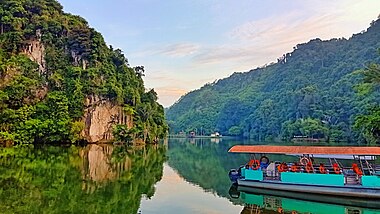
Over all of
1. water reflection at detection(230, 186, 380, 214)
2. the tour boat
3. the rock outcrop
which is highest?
the rock outcrop

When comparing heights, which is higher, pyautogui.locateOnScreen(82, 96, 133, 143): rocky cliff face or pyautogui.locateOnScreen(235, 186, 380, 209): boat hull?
pyautogui.locateOnScreen(82, 96, 133, 143): rocky cliff face

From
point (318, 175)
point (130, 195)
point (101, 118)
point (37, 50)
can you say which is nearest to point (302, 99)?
point (101, 118)

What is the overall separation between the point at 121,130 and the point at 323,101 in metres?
47.9

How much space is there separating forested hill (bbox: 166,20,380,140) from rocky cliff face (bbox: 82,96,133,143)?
115ft

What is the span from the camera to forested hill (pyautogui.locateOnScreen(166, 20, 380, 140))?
74.4 m

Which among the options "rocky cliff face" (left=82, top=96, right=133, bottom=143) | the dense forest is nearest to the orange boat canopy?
the dense forest

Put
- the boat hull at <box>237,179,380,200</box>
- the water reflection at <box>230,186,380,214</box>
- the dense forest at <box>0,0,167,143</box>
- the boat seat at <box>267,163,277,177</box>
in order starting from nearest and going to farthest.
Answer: the water reflection at <box>230,186,380,214</box>, the boat hull at <box>237,179,380,200</box>, the boat seat at <box>267,163,277,177</box>, the dense forest at <box>0,0,167,143</box>

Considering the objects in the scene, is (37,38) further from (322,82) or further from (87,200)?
(322,82)

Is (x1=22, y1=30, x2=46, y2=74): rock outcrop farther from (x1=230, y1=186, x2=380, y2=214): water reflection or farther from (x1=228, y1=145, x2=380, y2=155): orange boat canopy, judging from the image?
(x1=230, y1=186, x2=380, y2=214): water reflection

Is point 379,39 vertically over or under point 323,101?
over

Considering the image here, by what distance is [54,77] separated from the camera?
54.0 m

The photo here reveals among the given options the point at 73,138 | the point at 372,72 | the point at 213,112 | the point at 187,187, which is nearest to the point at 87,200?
the point at 187,187

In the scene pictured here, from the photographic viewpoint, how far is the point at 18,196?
542 inches

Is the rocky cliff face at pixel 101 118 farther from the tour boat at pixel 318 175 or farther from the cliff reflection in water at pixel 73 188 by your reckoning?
the tour boat at pixel 318 175
